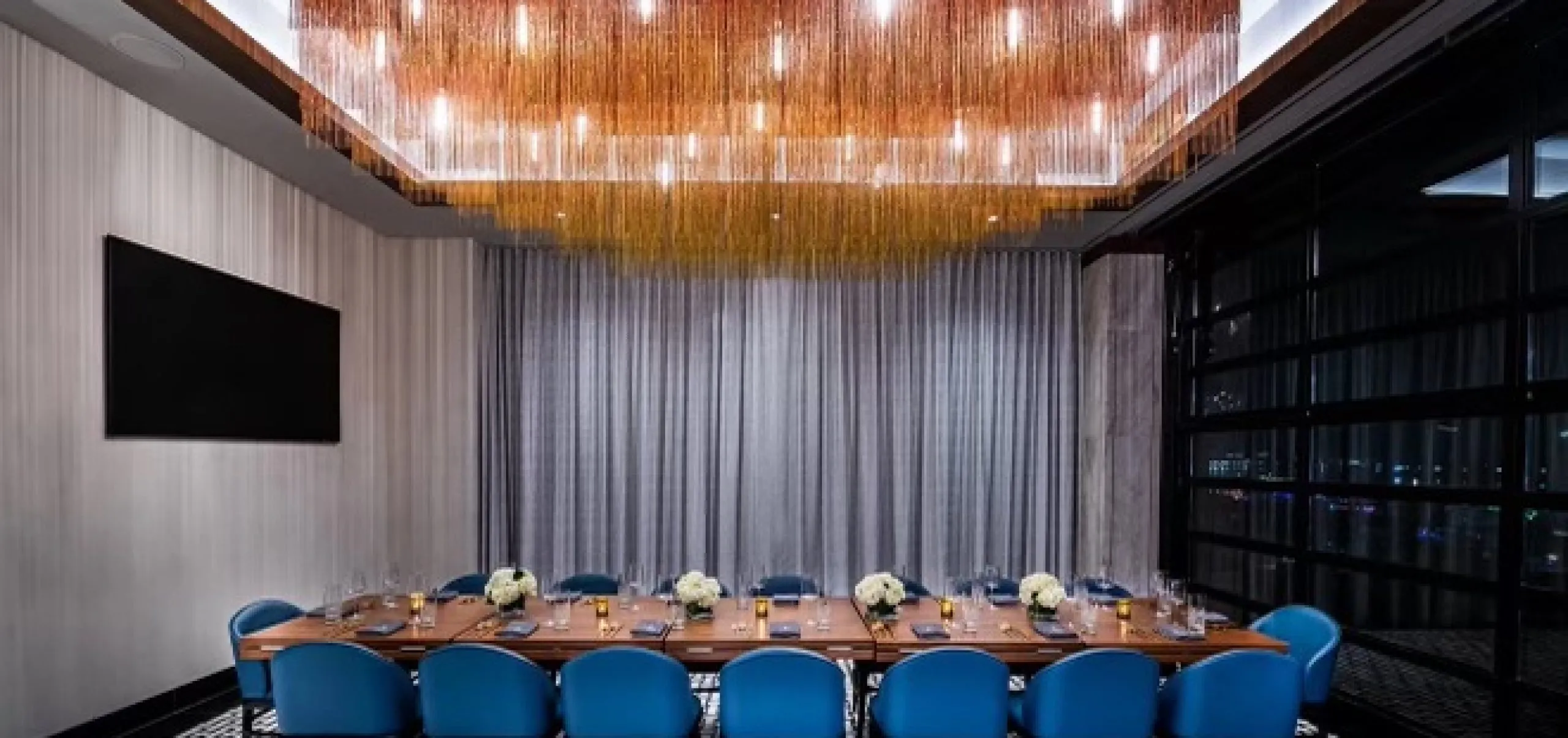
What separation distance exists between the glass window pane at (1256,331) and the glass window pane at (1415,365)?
1.16ft

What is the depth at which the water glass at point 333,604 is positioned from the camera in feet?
13.6

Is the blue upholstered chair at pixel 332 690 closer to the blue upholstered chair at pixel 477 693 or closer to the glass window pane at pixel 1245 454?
the blue upholstered chair at pixel 477 693

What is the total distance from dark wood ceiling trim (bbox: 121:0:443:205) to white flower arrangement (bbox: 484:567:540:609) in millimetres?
2216

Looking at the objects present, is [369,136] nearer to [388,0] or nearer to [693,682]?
[388,0]

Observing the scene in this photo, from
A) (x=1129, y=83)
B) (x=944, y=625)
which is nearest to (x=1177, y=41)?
(x=1129, y=83)

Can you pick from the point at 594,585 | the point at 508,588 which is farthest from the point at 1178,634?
the point at 594,585

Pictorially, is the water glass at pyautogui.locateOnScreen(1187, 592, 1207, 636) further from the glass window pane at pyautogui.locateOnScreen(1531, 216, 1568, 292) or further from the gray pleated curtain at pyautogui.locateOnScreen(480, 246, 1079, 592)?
the gray pleated curtain at pyautogui.locateOnScreen(480, 246, 1079, 592)

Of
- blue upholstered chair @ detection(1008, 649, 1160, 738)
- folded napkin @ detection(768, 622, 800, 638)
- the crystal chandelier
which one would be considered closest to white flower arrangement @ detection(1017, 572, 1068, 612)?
blue upholstered chair @ detection(1008, 649, 1160, 738)

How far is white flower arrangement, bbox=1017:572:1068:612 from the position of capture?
425 centimetres

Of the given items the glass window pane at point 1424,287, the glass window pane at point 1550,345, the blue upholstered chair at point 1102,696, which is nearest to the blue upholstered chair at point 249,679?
the blue upholstered chair at point 1102,696

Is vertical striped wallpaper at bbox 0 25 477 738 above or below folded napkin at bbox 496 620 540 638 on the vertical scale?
above

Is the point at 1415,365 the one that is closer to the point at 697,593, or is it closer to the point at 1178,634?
the point at 1178,634

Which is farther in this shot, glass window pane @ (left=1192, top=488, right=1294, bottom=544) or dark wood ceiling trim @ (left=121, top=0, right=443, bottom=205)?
glass window pane @ (left=1192, top=488, right=1294, bottom=544)

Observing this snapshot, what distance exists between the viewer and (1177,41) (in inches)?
138
